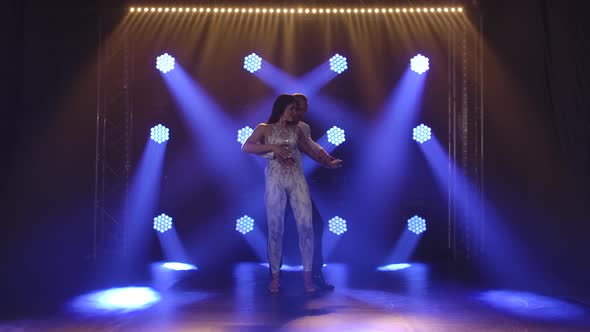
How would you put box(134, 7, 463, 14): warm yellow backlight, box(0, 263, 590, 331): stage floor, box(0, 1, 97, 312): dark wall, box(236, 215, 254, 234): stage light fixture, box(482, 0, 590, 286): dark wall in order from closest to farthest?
box(0, 263, 590, 331): stage floor → box(482, 0, 590, 286): dark wall → box(0, 1, 97, 312): dark wall → box(134, 7, 463, 14): warm yellow backlight → box(236, 215, 254, 234): stage light fixture

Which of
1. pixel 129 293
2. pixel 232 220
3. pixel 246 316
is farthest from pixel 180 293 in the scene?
pixel 232 220

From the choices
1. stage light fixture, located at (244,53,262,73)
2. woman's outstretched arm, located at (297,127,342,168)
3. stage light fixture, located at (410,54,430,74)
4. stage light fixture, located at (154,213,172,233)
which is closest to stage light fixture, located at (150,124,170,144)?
stage light fixture, located at (154,213,172,233)

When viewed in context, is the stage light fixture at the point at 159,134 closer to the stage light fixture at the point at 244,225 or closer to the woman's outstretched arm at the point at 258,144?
the stage light fixture at the point at 244,225

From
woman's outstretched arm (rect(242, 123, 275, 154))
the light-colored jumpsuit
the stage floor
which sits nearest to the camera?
the stage floor

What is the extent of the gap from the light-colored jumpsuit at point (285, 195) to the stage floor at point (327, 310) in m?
0.42

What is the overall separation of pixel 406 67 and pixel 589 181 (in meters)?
2.62

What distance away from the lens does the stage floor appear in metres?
2.95

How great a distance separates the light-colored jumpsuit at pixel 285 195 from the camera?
3871mm

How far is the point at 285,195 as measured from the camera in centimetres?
390

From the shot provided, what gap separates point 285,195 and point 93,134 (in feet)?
9.81

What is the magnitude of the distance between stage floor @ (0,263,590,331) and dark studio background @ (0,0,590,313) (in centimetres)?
87

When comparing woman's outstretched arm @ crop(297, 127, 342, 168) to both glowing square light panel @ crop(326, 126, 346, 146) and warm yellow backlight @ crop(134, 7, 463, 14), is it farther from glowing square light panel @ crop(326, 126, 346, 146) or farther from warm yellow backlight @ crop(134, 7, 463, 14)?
warm yellow backlight @ crop(134, 7, 463, 14)

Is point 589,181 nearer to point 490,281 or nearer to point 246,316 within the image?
point 490,281

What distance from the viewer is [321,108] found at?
21.0 feet
